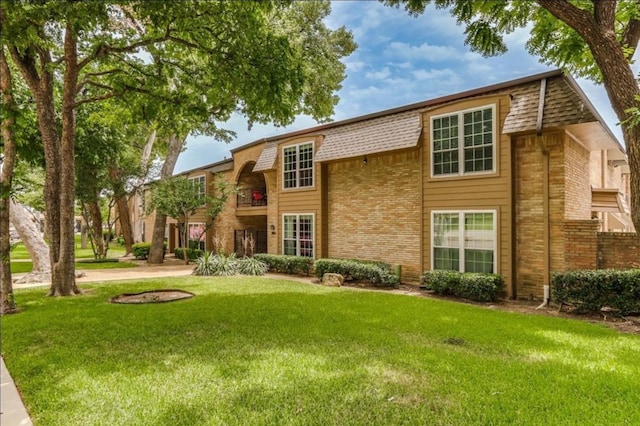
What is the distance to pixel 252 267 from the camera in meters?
15.6

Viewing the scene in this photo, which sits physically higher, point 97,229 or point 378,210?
point 378,210

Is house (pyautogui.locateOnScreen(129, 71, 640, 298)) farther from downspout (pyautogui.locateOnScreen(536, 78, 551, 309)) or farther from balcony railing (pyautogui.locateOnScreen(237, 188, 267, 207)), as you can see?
balcony railing (pyautogui.locateOnScreen(237, 188, 267, 207))

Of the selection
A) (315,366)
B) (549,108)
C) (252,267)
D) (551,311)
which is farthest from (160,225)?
(549,108)

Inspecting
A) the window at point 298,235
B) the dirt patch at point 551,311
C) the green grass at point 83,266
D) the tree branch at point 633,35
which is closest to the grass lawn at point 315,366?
the dirt patch at point 551,311

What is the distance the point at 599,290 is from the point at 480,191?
3934 mm

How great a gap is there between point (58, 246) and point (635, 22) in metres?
15.4

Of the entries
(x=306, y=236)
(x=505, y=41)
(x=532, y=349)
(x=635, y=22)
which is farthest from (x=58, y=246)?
(x=635, y=22)

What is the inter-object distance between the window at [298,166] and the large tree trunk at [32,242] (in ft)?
34.3

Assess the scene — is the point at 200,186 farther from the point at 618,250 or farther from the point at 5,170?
the point at 618,250

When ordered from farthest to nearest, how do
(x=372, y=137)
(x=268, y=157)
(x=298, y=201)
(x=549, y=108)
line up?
(x=268, y=157) < (x=298, y=201) < (x=372, y=137) < (x=549, y=108)

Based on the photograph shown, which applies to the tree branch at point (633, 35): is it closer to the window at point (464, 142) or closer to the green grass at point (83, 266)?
the window at point (464, 142)

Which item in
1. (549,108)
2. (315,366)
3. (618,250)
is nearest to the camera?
(315,366)

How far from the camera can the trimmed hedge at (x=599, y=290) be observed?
7965 millimetres

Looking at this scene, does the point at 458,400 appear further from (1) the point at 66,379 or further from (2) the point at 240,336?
(1) the point at 66,379
